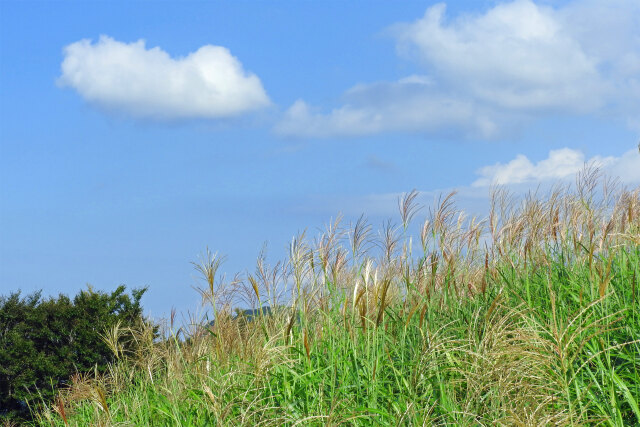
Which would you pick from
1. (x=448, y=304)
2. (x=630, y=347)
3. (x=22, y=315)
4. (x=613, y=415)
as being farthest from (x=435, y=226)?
(x=22, y=315)

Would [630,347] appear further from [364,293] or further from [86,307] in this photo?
[86,307]

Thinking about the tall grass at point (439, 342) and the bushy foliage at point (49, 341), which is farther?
the bushy foliage at point (49, 341)

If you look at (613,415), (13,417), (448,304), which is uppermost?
(448,304)

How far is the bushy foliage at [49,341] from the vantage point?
13.2 meters

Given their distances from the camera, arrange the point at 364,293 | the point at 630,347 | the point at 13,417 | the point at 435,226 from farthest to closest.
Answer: the point at 13,417 → the point at 435,226 → the point at 630,347 → the point at 364,293

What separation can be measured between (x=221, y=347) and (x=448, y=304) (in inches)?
83.3

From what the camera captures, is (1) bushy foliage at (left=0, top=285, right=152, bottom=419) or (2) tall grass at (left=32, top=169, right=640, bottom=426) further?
(1) bushy foliage at (left=0, top=285, right=152, bottom=419)

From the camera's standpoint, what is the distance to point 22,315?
46.9ft

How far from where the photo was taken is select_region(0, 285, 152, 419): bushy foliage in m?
13.2

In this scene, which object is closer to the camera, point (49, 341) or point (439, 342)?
point (439, 342)

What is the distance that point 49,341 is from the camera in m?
13.9

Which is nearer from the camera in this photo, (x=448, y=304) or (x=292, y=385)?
(x=292, y=385)

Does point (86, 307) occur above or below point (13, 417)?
above

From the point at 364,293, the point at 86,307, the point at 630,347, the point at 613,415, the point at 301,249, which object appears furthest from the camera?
the point at 86,307
